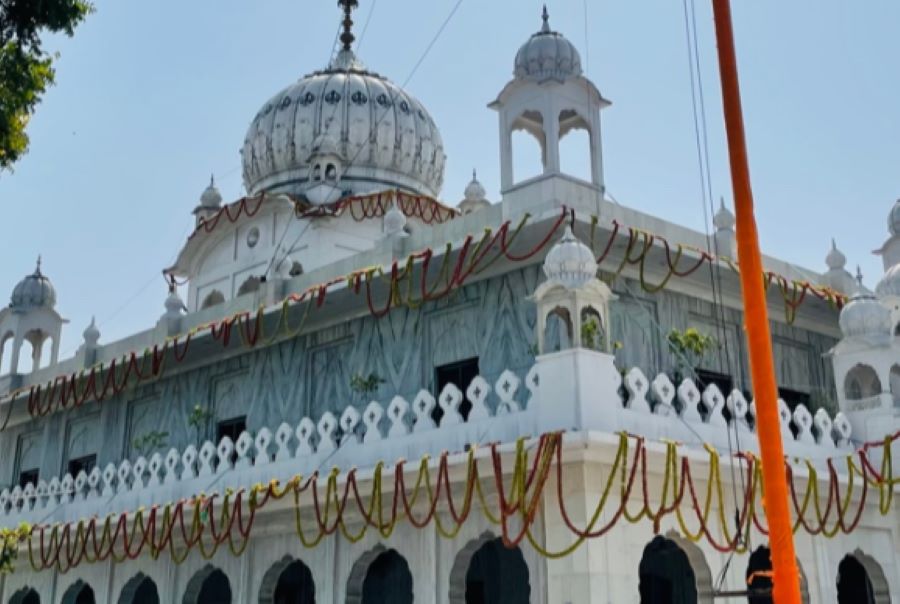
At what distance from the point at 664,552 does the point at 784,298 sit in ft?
12.8

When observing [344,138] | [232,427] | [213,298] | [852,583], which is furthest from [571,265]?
[213,298]

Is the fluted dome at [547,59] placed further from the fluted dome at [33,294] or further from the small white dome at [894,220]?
the fluted dome at [33,294]

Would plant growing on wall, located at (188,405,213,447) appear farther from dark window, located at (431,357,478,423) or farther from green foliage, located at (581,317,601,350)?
green foliage, located at (581,317,601,350)

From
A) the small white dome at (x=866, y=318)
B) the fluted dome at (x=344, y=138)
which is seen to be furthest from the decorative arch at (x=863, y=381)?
the fluted dome at (x=344, y=138)

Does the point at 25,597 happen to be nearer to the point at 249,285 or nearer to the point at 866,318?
the point at 249,285

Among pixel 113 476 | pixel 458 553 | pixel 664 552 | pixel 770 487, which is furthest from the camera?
pixel 113 476

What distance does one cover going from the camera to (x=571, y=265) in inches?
458

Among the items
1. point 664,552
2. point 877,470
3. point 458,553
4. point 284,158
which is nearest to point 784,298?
point 877,470

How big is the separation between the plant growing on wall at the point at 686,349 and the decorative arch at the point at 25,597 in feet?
38.5

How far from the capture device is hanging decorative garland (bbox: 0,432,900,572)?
10.9 meters

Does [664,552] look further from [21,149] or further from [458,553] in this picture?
[21,149]

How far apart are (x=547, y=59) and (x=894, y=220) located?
8.30 meters

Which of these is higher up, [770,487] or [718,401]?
[718,401]

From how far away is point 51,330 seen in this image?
23.3 meters
